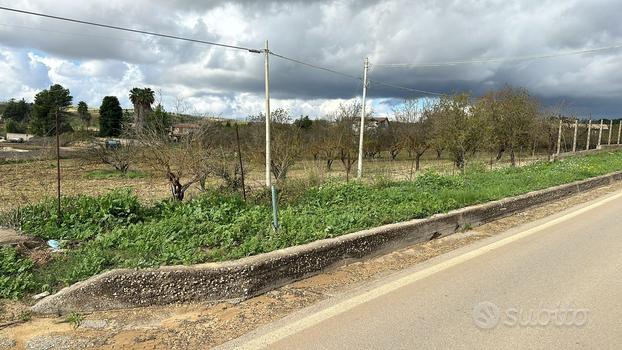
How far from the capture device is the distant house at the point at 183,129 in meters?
12.8

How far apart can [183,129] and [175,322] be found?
9.73 m

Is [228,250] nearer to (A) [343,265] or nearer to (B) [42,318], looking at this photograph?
(A) [343,265]

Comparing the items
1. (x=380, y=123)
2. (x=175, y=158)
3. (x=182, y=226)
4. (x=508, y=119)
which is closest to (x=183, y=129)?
(x=175, y=158)

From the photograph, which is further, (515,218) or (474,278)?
(515,218)

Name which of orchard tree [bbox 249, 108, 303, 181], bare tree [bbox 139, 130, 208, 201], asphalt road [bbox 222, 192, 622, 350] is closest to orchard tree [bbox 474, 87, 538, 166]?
orchard tree [bbox 249, 108, 303, 181]

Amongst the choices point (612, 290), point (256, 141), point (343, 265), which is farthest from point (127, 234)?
point (256, 141)

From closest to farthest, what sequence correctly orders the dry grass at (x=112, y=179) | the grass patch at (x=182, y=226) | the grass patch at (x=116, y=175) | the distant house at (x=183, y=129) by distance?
the grass patch at (x=182, y=226)
the distant house at (x=183, y=129)
the dry grass at (x=112, y=179)
the grass patch at (x=116, y=175)

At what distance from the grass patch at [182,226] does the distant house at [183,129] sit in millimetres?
4318

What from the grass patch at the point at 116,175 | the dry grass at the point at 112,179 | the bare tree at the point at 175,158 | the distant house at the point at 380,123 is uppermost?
the distant house at the point at 380,123

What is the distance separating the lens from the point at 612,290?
16.6ft

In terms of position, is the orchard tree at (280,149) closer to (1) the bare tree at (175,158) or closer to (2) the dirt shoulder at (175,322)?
(1) the bare tree at (175,158)

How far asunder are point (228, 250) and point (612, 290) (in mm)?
4184

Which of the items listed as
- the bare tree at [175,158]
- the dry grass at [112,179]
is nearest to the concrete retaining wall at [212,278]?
the dry grass at [112,179]

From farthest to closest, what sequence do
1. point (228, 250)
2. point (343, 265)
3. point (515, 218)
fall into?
point (515, 218)
point (343, 265)
point (228, 250)
